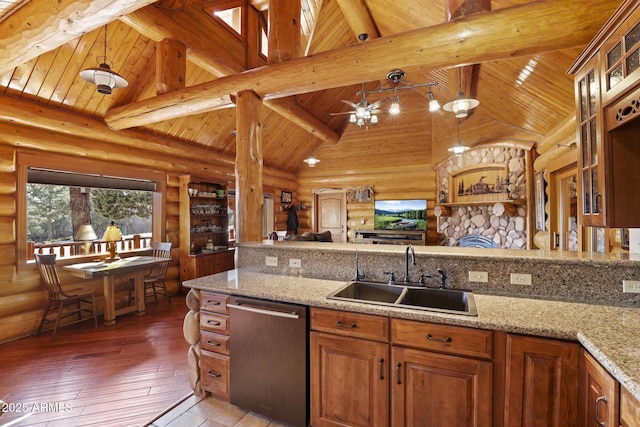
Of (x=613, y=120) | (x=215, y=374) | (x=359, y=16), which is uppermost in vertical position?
(x=359, y=16)

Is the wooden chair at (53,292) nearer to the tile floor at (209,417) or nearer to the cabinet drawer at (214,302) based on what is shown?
the tile floor at (209,417)

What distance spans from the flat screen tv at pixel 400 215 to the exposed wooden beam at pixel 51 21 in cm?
694

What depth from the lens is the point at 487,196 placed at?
5.86 metres

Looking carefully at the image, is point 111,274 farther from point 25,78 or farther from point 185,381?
point 25,78

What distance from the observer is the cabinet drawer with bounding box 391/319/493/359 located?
1.54 m

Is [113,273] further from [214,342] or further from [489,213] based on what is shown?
[489,213]

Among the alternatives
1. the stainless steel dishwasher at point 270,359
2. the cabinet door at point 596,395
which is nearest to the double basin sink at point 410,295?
the stainless steel dishwasher at point 270,359

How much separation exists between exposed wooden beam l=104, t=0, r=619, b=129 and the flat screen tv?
530 cm

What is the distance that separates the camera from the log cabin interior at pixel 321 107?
6.56ft

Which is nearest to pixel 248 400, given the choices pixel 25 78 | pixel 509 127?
pixel 25 78

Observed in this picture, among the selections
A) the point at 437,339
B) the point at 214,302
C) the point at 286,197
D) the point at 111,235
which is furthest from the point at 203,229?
the point at 437,339

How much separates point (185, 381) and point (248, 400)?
895mm

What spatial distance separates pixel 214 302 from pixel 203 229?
3.89 metres

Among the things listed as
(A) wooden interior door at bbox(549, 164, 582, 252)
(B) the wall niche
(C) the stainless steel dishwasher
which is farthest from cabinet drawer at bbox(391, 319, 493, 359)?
(B) the wall niche
